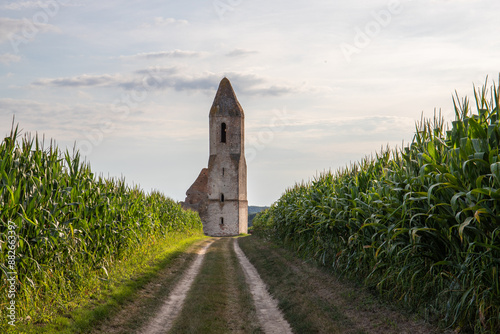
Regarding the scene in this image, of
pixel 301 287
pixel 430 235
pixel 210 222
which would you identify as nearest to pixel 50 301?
pixel 301 287

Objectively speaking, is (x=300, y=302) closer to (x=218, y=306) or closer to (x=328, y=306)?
(x=328, y=306)

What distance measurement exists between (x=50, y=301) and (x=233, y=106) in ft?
152

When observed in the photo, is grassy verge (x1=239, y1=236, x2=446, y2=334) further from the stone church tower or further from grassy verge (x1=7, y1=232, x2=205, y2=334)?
the stone church tower

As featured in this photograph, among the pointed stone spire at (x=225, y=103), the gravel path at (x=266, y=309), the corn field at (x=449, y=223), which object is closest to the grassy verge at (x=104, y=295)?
the gravel path at (x=266, y=309)

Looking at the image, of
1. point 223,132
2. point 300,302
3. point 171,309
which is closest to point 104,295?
point 171,309

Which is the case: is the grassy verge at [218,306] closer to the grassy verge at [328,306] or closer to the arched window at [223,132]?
the grassy verge at [328,306]

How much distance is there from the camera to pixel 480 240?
5.71m

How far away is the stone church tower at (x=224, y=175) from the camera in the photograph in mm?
51250

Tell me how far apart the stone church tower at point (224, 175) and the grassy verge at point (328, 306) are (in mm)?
38196

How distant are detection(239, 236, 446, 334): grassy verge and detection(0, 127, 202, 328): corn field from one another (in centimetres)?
447

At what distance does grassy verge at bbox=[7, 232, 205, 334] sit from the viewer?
7.06 metres

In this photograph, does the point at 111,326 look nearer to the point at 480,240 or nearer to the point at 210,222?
the point at 480,240

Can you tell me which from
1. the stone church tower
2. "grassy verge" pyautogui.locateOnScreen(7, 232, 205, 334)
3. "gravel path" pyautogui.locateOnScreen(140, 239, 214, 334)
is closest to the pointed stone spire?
the stone church tower

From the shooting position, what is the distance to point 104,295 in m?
9.27
